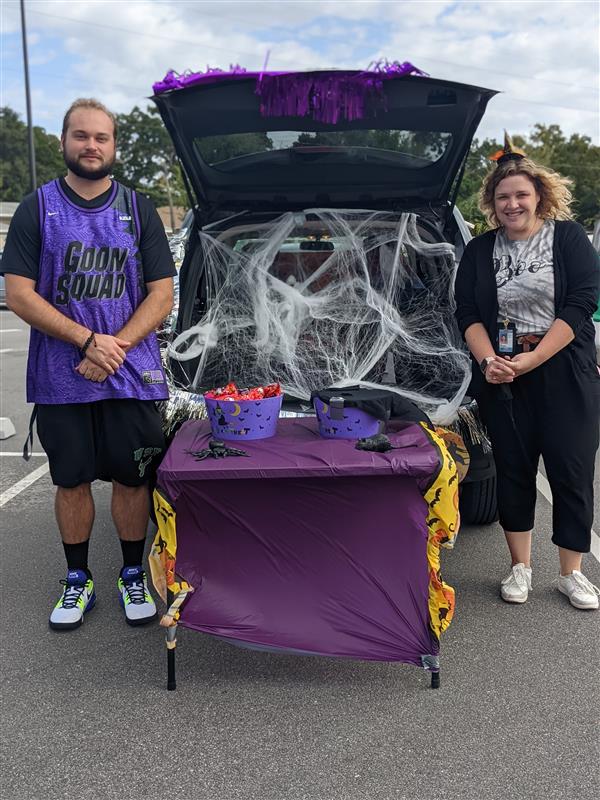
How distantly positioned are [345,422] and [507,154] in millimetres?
1321

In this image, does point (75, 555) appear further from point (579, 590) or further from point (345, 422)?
point (579, 590)

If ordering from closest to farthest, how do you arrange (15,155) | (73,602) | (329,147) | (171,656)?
(171,656), (73,602), (329,147), (15,155)

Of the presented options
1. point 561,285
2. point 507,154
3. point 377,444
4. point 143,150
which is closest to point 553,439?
point 561,285

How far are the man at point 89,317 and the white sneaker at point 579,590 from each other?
1.69 metres

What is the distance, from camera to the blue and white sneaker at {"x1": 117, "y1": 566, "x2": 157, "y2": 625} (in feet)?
9.25

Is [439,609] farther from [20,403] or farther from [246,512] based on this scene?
[20,403]

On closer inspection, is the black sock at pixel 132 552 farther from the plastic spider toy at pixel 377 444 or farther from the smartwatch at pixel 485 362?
the smartwatch at pixel 485 362

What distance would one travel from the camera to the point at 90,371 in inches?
104

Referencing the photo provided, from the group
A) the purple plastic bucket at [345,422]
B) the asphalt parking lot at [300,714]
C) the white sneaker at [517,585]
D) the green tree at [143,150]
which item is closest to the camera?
the asphalt parking lot at [300,714]

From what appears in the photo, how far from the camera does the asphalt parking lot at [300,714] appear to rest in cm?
193

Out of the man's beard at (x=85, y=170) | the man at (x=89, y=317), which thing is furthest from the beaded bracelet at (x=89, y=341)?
the man's beard at (x=85, y=170)

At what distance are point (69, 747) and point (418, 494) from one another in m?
1.28

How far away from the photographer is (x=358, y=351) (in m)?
3.37

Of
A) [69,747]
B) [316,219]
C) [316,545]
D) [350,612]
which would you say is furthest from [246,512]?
[316,219]
